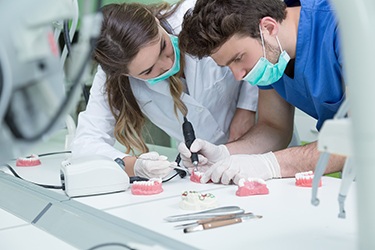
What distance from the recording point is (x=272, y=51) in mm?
1408

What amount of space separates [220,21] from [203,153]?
38 centimetres

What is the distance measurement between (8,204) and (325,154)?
83 centimetres

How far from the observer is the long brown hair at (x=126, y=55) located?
4.76 ft

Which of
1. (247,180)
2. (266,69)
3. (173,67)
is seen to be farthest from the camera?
(173,67)

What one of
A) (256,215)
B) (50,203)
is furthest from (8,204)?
(256,215)

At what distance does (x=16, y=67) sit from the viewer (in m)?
0.39

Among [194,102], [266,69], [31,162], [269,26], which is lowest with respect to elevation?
[31,162]

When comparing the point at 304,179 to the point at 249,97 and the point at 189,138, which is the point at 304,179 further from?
the point at 249,97

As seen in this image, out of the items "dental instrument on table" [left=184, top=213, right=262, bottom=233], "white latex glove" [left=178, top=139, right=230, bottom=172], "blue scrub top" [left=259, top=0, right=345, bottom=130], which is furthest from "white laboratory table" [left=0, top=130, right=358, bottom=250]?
"blue scrub top" [left=259, top=0, right=345, bottom=130]

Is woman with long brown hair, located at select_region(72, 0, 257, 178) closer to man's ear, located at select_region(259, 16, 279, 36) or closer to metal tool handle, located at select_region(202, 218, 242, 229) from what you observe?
man's ear, located at select_region(259, 16, 279, 36)

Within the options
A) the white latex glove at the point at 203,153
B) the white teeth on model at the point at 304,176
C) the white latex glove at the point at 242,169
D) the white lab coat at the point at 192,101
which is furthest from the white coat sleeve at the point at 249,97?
the white teeth on model at the point at 304,176

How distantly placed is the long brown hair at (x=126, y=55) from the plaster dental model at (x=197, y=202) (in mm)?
528

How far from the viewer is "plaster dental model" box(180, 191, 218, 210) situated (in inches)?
40.2

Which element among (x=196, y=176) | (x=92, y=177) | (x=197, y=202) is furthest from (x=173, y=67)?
(x=197, y=202)
